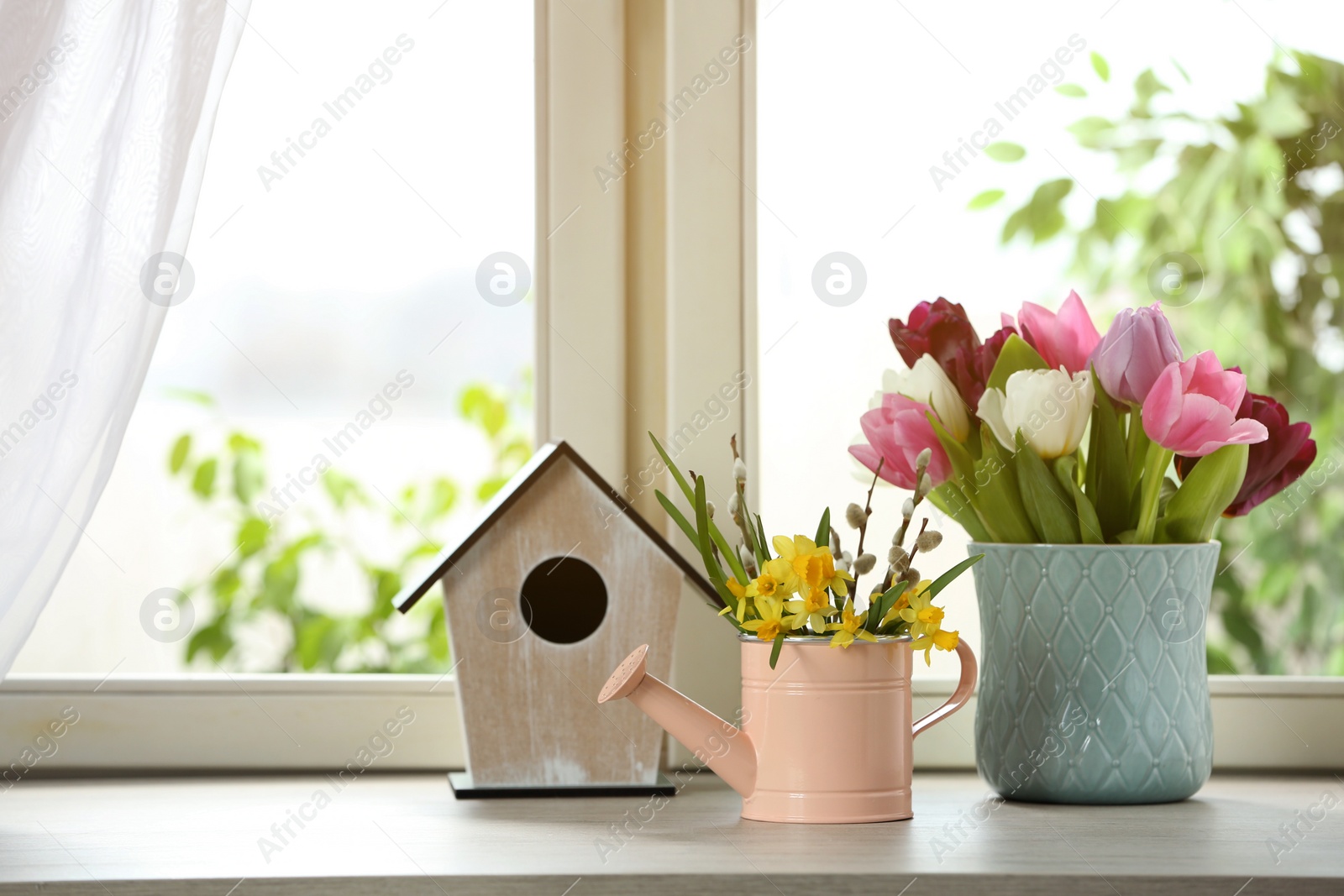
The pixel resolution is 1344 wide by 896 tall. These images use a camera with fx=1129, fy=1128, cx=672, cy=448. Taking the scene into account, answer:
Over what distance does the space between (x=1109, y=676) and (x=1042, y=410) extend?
22 cm

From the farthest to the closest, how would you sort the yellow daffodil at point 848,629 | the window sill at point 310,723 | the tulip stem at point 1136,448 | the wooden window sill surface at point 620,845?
1. the window sill at point 310,723
2. the tulip stem at point 1136,448
3. the yellow daffodil at point 848,629
4. the wooden window sill surface at point 620,845

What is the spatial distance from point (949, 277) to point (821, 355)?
0.51 feet

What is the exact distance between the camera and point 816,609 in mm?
826

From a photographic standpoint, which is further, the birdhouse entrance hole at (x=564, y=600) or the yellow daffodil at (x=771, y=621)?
the birdhouse entrance hole at (x=564, y=600)

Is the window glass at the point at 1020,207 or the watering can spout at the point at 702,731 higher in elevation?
the window glass at the point at 1020,207

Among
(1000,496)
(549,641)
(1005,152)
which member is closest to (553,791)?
(549,641)

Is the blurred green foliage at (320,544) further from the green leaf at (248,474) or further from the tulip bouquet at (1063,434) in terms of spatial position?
the tulip bouquet at (1063,434)

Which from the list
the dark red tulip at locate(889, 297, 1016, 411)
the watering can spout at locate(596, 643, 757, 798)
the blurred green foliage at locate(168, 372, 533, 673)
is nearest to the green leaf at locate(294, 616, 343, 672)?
the blurred green foliage at locate(168, 372, 533, 673)

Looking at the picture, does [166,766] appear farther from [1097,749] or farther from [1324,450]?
[1324,450]

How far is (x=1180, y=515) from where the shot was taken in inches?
36.4

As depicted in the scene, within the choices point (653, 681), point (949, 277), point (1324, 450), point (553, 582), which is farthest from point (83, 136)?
point (1324, 450)

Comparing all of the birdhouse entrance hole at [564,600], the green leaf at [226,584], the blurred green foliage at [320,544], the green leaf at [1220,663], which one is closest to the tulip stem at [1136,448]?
the green leaf at [1220,663]

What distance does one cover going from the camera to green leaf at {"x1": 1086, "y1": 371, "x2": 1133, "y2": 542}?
0.92 m

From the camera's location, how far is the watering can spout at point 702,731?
0.85m
